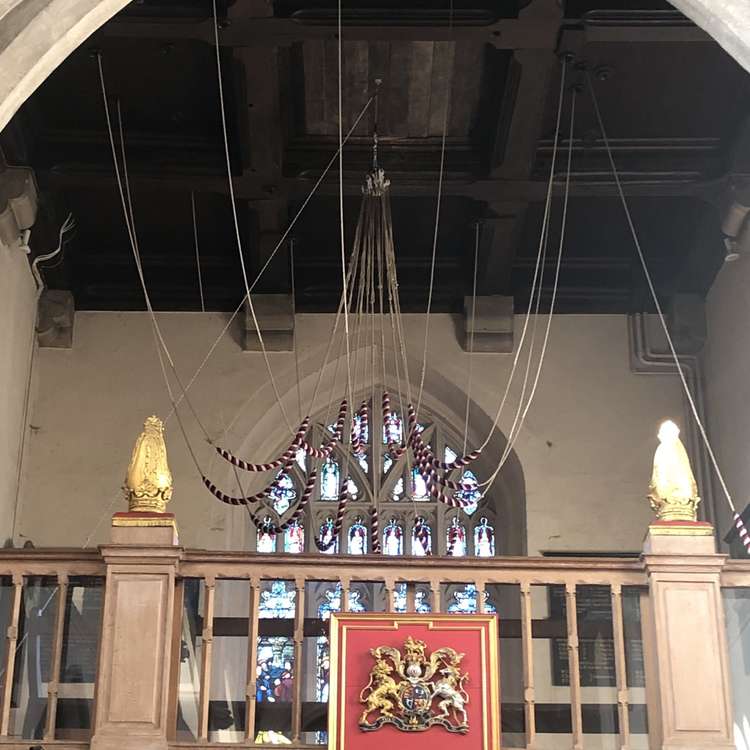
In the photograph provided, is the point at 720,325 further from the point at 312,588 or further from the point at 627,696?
the point at 627,696

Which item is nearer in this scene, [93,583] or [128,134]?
[93,583]

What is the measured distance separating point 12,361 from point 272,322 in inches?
82.0

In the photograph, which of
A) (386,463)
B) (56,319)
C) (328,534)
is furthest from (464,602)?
(56,319)

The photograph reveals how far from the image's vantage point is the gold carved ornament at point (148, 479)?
762cm

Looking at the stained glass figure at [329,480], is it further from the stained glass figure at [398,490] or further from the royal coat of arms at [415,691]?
the royal coat of arms at [415,691]

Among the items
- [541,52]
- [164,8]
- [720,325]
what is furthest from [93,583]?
[720,325]

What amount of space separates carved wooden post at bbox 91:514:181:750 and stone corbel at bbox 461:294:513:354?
508cm

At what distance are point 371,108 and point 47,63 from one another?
4.32m

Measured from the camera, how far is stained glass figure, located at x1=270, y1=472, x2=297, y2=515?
12.3m

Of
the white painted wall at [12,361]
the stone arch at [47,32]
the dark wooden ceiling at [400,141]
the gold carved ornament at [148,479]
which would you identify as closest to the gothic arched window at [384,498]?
the dark wooden ceiling at [400,141]

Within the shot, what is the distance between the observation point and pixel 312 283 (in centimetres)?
1230

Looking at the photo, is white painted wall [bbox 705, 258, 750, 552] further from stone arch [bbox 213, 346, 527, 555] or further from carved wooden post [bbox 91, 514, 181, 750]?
carved wooden post [bbox 91, 514, 181, 750]

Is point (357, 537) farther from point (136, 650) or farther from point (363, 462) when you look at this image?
point (136, 650)

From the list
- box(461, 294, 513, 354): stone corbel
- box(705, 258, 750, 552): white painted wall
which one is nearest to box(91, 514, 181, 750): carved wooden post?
box(705, 258, 750, 552): white painted wall
